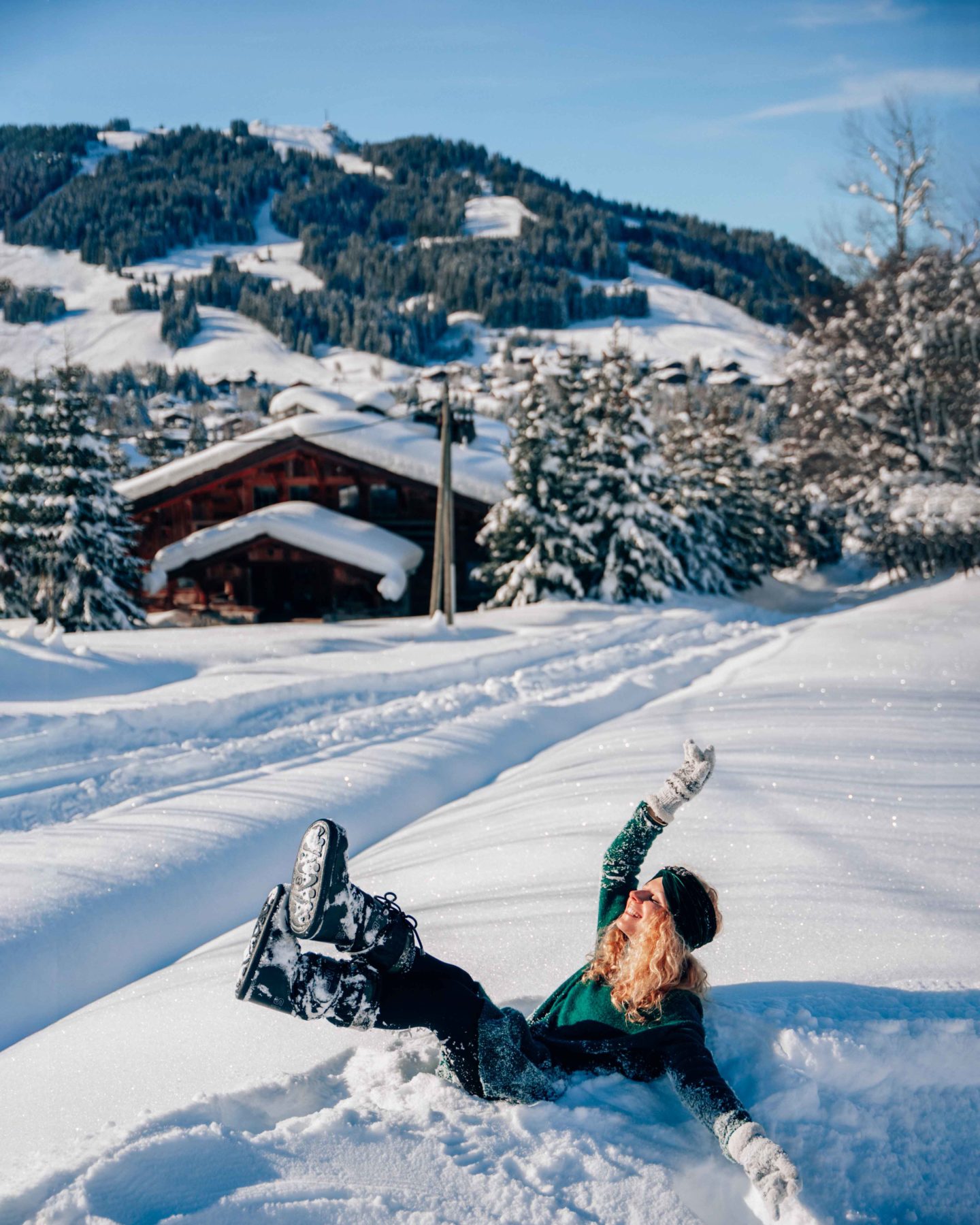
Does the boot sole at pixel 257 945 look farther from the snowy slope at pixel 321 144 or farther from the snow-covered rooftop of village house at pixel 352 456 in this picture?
the snowy slope at pixel 321 144

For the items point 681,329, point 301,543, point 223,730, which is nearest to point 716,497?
point 301,543

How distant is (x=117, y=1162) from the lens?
2129 mm

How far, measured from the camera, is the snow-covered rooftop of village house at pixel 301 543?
2350cm

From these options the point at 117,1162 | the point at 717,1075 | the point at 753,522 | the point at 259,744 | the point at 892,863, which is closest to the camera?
the point at 117,1162

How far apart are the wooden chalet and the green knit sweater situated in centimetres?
2212

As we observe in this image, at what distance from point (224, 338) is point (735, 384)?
65.4m

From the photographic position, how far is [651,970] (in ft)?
8.67

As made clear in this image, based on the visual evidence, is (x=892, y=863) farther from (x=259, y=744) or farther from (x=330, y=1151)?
(x=259, y=744)

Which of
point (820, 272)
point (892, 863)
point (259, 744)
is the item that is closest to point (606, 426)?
point (820, 272)

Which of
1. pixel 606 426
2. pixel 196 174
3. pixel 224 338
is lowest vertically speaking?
pixel 606 426

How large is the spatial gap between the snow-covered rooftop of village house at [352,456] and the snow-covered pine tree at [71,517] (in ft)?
18.9

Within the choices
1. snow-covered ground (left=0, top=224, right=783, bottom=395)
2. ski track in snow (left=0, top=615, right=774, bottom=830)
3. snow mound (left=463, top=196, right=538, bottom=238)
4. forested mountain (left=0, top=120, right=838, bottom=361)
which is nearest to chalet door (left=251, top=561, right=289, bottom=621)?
snow-covered ground (left=0, top=224, right=783, bottom=395)

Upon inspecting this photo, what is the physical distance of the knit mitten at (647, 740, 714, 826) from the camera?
3.12 m

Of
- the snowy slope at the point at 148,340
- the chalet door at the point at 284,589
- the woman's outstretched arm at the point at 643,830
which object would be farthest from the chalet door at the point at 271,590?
the woman's outstretched arm at the point at 643,830
